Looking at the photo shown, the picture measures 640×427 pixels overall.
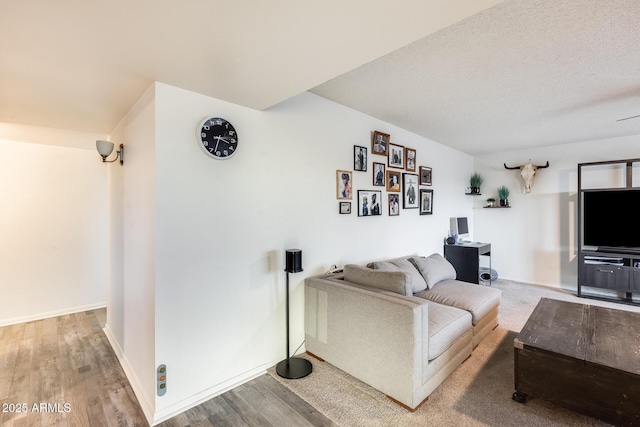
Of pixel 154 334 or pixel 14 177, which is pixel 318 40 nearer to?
pixel 154 334

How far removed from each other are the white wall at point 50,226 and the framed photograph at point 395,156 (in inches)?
141

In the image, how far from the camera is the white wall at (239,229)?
6.41ft

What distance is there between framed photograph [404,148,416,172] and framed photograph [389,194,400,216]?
0.49 metres

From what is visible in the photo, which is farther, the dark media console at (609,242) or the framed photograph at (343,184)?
the dark media console at (609,242)

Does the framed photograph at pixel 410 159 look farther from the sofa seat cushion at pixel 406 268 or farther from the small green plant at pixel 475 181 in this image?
the small green plant at pixel 475 181

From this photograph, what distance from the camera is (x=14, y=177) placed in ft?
11.9

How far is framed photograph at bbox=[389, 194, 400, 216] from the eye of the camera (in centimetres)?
371

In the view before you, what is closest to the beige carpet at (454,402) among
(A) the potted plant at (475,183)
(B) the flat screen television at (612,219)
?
(B) the flat screen television at (612,219)

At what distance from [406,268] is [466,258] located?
2.02 meters

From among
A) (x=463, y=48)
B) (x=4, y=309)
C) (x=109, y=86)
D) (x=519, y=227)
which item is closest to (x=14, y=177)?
(x=4, y=309)

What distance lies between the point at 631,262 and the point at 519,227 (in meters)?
1.50

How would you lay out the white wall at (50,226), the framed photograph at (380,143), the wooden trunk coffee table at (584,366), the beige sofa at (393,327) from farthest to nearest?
the white wall at (50,226) < the framed photograph at (380,143) < the beige sofa at (393,327) < the wooden trunk coffee table at (584,366)

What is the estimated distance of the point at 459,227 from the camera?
17.2ft

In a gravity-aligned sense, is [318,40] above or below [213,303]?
above
